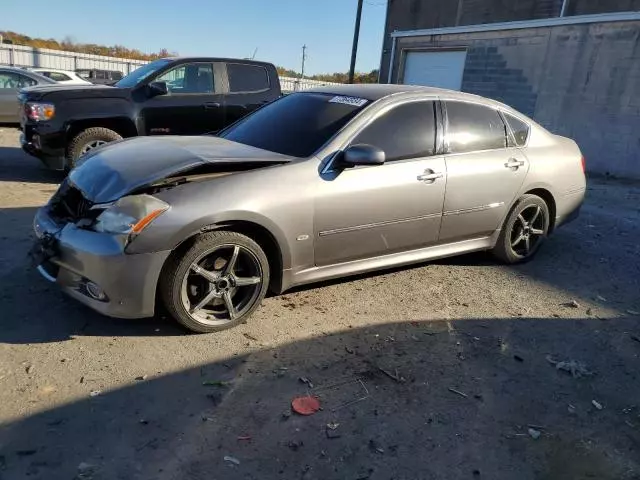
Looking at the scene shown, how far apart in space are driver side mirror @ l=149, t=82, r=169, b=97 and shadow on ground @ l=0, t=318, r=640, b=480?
17.7 ft

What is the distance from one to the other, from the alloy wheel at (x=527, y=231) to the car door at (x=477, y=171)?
383mm

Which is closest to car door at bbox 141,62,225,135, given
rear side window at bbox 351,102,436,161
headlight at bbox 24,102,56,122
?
headlight at bbox 24,102,56,122

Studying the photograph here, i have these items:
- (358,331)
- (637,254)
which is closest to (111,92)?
(358,331)

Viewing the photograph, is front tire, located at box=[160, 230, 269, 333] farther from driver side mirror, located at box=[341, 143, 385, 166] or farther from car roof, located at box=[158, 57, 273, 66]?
car roof, located at box=[158, 57, 273, 66]

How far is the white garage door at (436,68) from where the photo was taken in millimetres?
16016

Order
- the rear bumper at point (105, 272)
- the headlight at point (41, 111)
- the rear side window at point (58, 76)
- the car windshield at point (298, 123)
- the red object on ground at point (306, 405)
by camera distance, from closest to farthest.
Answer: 1. the red object on ground at point (306, 405)
2. the rear bumper at point (105, 272)
3. the car windshield at point (298, 123)
4. the headlight at point (41, 111)
5. the rear side window at point (58, 76)

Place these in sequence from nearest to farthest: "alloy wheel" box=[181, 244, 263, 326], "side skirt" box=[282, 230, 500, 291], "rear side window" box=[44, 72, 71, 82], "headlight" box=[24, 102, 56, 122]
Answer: "alloy wheel" box=[181, 244, 263, 326] < "side skirt" box=[282, 230, 500, 291] < "headlight" box=[24, 102, 56, 122] < "rear side window" box=[44, 72, 71, 82]

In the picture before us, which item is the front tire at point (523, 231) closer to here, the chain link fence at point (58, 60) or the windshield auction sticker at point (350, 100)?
the windshield auction sticker at point (350, 100)

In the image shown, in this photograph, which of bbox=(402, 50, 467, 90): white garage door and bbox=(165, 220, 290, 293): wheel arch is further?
bbox=(402, 50, 467, 90): white garage door

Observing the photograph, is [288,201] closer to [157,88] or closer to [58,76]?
[157,88]

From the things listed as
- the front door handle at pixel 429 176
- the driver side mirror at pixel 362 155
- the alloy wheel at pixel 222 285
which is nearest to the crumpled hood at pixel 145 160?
the driver side mirror at pixel 362 155

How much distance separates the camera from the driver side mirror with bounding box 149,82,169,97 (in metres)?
7.39

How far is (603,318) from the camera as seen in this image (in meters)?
4.11

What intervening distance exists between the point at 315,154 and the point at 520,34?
41.3 feet
